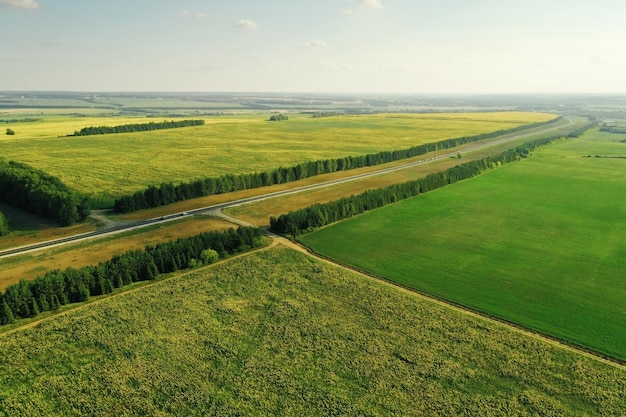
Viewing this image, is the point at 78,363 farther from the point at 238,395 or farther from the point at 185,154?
the point at 185,154

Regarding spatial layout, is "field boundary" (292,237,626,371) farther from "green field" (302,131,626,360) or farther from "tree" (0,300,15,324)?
"tree" (0,300,15,324)

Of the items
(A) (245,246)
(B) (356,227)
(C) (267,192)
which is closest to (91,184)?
(C) (267,192)

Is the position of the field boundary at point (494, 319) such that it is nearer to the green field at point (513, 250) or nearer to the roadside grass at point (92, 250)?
the green field at point (513, 250)

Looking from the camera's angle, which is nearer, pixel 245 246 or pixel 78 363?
pixel 78 363

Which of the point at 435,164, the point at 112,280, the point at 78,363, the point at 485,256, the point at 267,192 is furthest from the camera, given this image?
the point at 435,164

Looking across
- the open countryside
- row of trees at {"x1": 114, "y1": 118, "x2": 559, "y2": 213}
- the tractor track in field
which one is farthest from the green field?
row of trees at {"x1": 114, "y1": 118, "x2": 559, "y2": 213}

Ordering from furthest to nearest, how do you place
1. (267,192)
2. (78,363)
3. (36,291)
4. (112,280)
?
1. (267,192)
2. (112,280)
3. (36,291)
4. (78,363)

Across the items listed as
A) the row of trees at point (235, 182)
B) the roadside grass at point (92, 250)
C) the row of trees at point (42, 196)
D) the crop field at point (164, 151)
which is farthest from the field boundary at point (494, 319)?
the crop field at point (164, 151)

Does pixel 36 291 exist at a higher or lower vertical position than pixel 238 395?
higher
